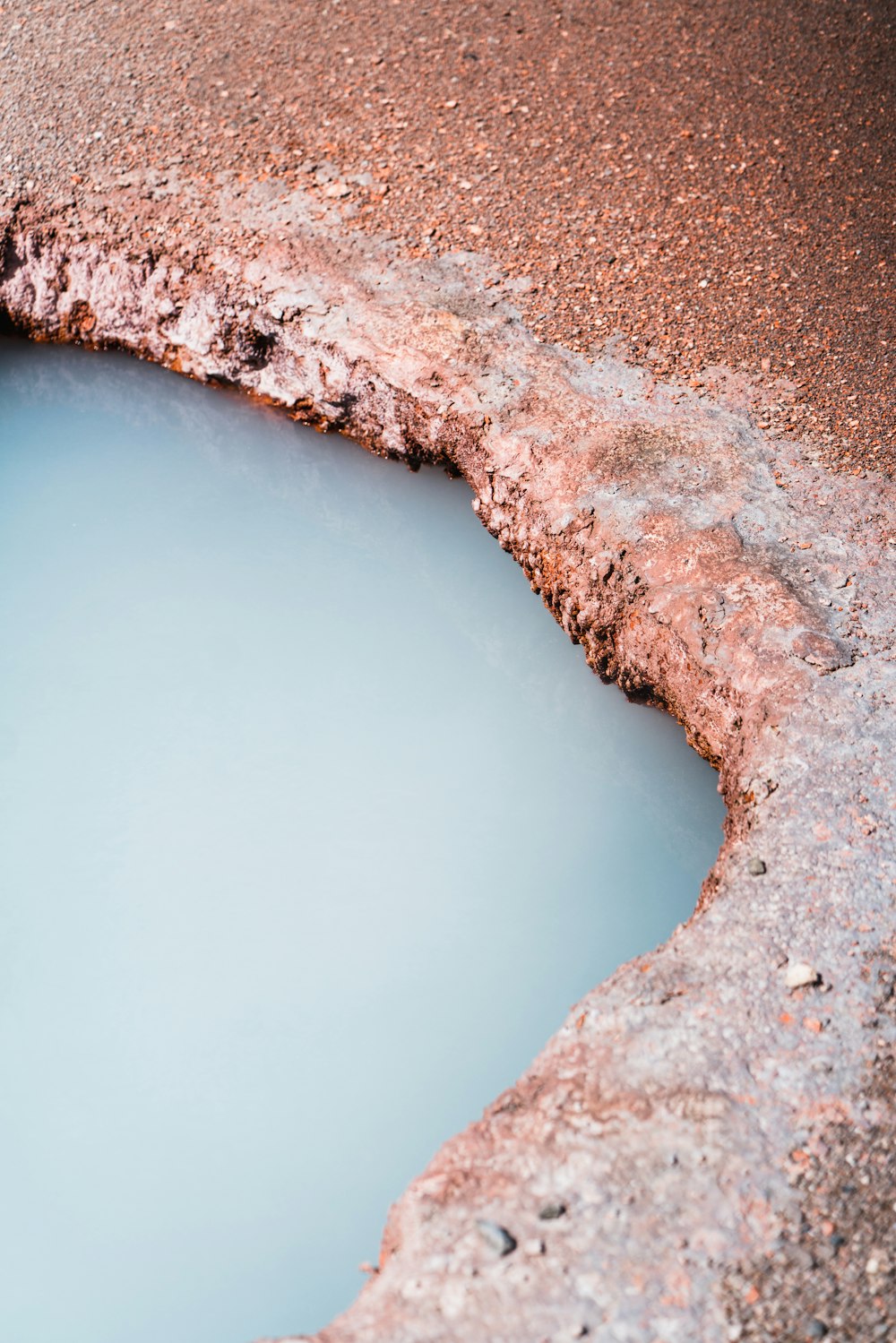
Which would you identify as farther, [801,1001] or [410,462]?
[410,462]

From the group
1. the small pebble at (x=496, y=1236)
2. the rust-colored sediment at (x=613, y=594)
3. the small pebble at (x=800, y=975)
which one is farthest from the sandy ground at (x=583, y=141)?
the small pebble at (x=496, y=1236)

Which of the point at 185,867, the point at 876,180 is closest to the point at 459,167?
the point at 876,180

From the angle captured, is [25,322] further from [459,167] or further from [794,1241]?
[794,1241]

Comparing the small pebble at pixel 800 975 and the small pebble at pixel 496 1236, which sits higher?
the small pebble at pixel 800 975

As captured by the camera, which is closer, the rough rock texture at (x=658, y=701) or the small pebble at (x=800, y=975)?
the rough rock texture at (x=658, y=701)

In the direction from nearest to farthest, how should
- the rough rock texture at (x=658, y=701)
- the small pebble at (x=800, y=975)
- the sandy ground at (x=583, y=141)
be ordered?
the rough rock texture at (x=658, y=701) < the small pebble at (x=800, y=975) < the sandy ground at (x=583, y=141)

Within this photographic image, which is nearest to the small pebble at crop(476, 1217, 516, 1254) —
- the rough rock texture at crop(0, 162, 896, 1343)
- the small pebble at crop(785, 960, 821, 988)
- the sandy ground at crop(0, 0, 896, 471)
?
the rough rock texture at crop(0, 162, 896, 1343)

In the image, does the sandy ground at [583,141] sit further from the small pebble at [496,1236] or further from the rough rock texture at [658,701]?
the small pebble at [496,1236]

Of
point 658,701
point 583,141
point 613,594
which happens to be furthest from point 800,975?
point 583,141
